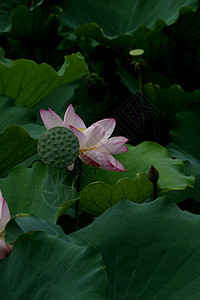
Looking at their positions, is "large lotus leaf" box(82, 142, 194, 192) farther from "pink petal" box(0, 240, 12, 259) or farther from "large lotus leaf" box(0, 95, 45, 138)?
"pink petal" box(0, 240, 12, 259)

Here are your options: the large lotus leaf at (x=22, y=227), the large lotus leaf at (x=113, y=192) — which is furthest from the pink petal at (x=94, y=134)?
the large lotus leaf at (x=22, y=227)

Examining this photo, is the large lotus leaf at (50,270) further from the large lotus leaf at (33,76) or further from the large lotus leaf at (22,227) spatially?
the large lotus leaf at (33,76)

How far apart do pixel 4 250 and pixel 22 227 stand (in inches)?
2.2

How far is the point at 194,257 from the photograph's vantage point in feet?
2.84

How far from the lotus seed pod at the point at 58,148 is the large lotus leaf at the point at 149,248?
5.7 inches

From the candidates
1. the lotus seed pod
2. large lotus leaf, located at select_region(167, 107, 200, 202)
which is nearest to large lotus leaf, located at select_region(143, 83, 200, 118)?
large lotus leaf, located at select_region(167, 107, 200, 202)

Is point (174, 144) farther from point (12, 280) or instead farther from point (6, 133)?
point (12, 280)

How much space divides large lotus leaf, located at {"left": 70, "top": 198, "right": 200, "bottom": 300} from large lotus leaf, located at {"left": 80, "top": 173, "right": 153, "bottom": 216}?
0.54 feet

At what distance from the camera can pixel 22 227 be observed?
2.59ft

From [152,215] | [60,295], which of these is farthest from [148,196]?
[60,295]

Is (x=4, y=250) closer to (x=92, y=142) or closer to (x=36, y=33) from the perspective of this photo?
(x=92, y=142)

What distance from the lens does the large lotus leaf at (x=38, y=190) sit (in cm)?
102

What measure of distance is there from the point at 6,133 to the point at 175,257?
560 millimetres

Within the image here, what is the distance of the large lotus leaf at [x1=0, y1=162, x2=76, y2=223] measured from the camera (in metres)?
1.02
